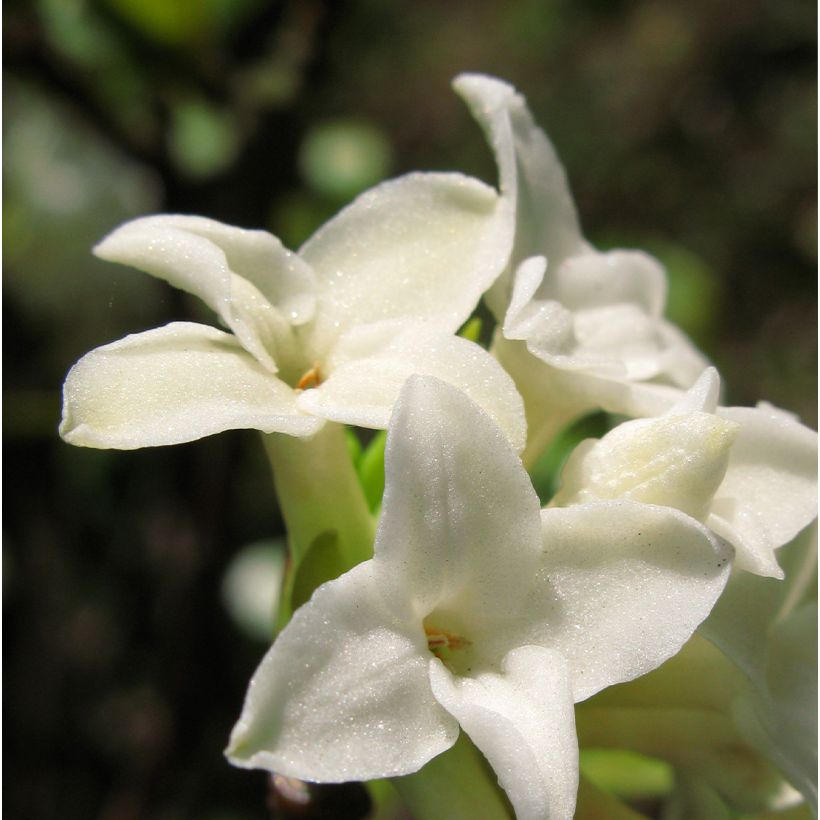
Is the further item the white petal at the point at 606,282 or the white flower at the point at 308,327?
the white petal at the point at 606,282

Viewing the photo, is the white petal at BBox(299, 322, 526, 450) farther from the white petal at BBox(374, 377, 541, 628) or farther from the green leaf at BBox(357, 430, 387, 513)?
the green leaf at BBox(357, 430, 387, 513)

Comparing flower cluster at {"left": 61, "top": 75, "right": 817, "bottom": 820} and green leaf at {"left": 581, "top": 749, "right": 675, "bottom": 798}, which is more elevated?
flower cluster at {"left": 61, "top": 75, "right": 817, "bottom": 820}

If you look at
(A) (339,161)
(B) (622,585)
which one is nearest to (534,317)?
(B) (622,585)

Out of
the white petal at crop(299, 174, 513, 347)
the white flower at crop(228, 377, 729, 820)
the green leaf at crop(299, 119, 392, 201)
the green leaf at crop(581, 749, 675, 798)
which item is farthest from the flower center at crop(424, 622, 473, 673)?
the green leaf at crop(299, 119, 392, 201)

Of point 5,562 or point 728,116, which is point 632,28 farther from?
point 5,562

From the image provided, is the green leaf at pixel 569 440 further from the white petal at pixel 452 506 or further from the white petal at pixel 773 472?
the white petal at pixel 452 506

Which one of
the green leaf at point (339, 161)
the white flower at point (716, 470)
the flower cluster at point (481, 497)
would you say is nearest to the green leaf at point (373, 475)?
the flower cluster at point (481, 497)

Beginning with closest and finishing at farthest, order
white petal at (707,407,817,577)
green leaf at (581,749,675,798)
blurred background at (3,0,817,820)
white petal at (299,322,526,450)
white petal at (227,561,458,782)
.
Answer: white petal at (227,561,458,782) < white petal at (299,322,526,450) < white petal at (707,407,817,577) < green leaf at (581,749,675,798) < blurred background at (3,0,817,820)
